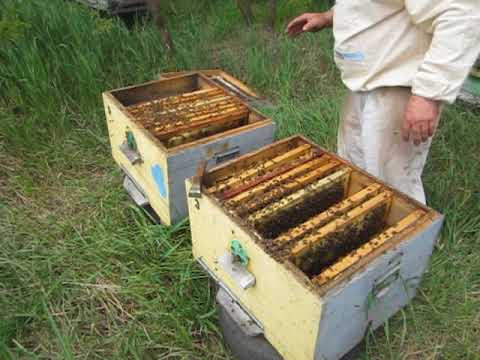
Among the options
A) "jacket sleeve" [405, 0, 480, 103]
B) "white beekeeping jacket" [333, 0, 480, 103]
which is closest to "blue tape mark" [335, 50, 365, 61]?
"white beekeeping jacket" [333, 0, 480, 103]

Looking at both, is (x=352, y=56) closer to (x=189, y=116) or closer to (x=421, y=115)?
(x=421, y=115)

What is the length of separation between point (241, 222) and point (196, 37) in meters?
3.43

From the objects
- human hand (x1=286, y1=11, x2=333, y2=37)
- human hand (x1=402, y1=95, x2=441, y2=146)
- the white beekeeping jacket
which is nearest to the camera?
the white beekeeping jacket

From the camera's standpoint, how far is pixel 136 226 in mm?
2393

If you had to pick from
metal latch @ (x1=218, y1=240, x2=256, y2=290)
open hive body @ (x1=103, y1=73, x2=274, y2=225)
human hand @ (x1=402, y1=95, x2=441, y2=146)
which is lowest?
A: metal latch @ (x1=218, y1=240, x2=256, y2=290)

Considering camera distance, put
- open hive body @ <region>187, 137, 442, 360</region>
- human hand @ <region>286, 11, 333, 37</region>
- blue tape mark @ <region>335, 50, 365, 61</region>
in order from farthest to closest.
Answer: human hand @ <region>286, 11, 333, 37</region> → blue tape mark @ <region>335, 50, 365, 61</region> → open hive body @ <region>187, 137, 442, 360</region>

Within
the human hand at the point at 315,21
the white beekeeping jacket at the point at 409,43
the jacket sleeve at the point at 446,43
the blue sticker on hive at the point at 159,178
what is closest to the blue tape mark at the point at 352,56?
the white beekeeping jacket at the point at 409,43

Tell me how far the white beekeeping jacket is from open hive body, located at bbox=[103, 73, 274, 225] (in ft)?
1.64

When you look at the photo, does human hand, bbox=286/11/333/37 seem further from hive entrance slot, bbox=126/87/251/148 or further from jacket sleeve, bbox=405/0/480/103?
jacket sleeve, bbox=405/0/480/103

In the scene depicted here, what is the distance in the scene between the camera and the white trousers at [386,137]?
176 cm

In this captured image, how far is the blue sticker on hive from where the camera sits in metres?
1.80

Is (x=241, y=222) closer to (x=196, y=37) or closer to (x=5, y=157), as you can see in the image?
(x=5, y=157)

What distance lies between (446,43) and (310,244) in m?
0.87

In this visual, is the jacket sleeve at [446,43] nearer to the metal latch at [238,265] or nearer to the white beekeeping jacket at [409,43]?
the white beekeeping jacket at [409,43]
